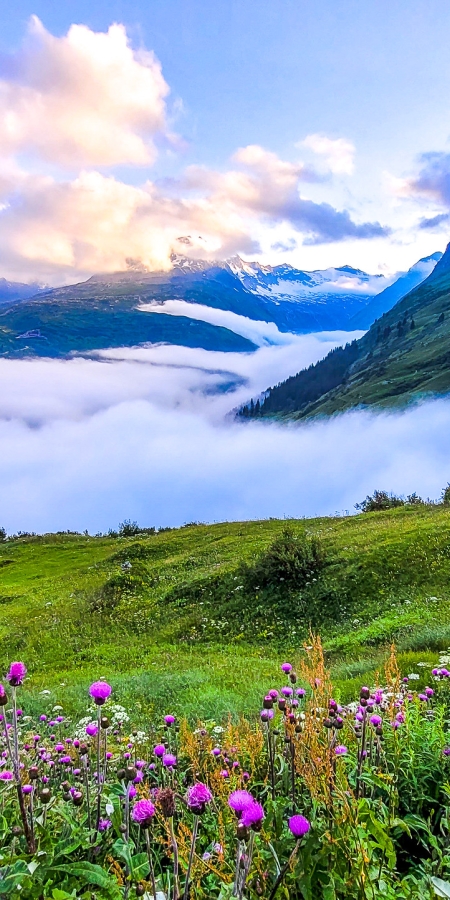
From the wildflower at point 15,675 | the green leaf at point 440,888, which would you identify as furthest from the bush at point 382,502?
the green leaf at point 440,888

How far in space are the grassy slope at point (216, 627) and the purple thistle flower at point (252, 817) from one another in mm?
6863

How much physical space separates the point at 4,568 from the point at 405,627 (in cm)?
4533

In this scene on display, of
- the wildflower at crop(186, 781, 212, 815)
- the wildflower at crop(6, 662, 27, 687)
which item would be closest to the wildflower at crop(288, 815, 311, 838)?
the wildflower at crop(186, 781, 212, 815)

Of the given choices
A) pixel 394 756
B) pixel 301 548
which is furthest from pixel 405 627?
pixel 394 756

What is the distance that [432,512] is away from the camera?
28.8 meters

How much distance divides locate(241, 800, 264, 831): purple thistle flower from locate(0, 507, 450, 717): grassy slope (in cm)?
686

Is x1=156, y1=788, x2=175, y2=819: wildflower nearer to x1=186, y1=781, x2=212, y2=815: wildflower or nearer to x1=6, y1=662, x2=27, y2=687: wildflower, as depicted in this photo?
x1=186, y1=781, x2=212, y2=815: wildflower

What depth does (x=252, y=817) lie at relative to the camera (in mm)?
2031

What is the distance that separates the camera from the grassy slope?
37.5 ft

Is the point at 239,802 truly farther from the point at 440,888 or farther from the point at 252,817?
A: the point at 440,888

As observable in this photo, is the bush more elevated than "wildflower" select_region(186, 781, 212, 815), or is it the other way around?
the bush

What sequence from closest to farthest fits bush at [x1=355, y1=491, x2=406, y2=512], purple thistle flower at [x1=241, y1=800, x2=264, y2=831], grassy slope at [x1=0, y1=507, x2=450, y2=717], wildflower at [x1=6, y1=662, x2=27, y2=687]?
purple thistle flower at [x1=241, y1=800, x2=264, y2=831] < wildflower at [x1=6, y1=662, x2=27, y2=687] < grassy slope at [x1=0, y1=507, x2=450, y2=717] < bush at [x1=355, y1=491, x2=406, y2=512]

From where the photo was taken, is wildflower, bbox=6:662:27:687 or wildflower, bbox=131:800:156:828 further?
wildflower, bbox=6:662:27:687

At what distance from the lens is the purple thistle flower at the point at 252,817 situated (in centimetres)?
202
